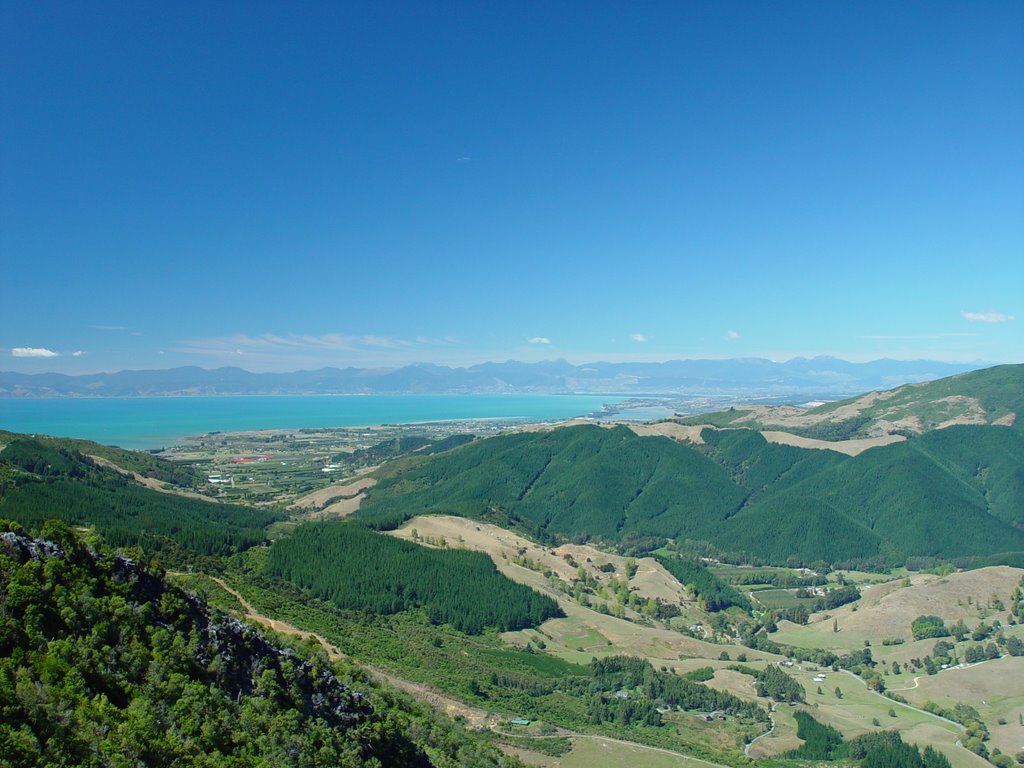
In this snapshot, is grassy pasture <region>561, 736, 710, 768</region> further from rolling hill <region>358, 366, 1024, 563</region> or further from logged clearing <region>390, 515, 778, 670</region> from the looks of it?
rolling hill <region>358, 366, 1024, 563</region>

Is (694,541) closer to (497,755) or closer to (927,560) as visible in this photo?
(927,560)

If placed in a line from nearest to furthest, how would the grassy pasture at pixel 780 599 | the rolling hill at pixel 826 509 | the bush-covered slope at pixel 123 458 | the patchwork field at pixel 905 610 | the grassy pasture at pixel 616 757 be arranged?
1. the grassy pasture at pixel 616 757
2. the patchwork field at pixel 905 610
3. the grassy pasture at pixel 780 599
4. the bush-covered slope at pixel 123 458
5. the rolling hill at pixel 826 509

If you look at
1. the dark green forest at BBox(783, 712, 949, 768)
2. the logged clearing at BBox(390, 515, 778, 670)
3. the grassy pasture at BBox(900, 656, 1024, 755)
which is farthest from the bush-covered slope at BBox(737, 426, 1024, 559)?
the dark green forest at BBox(783, 712, 949, 768)

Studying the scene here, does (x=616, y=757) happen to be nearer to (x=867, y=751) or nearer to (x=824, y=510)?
(x=867, y=751)

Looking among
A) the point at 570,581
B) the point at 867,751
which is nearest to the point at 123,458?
the point at 570,581


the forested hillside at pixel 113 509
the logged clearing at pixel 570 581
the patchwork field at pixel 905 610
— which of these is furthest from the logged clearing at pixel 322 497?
the patchwork field at pixel 905 610

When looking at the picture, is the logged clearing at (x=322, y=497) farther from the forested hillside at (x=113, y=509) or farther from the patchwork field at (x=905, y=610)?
the patchwork field at (x=905, y=610)
